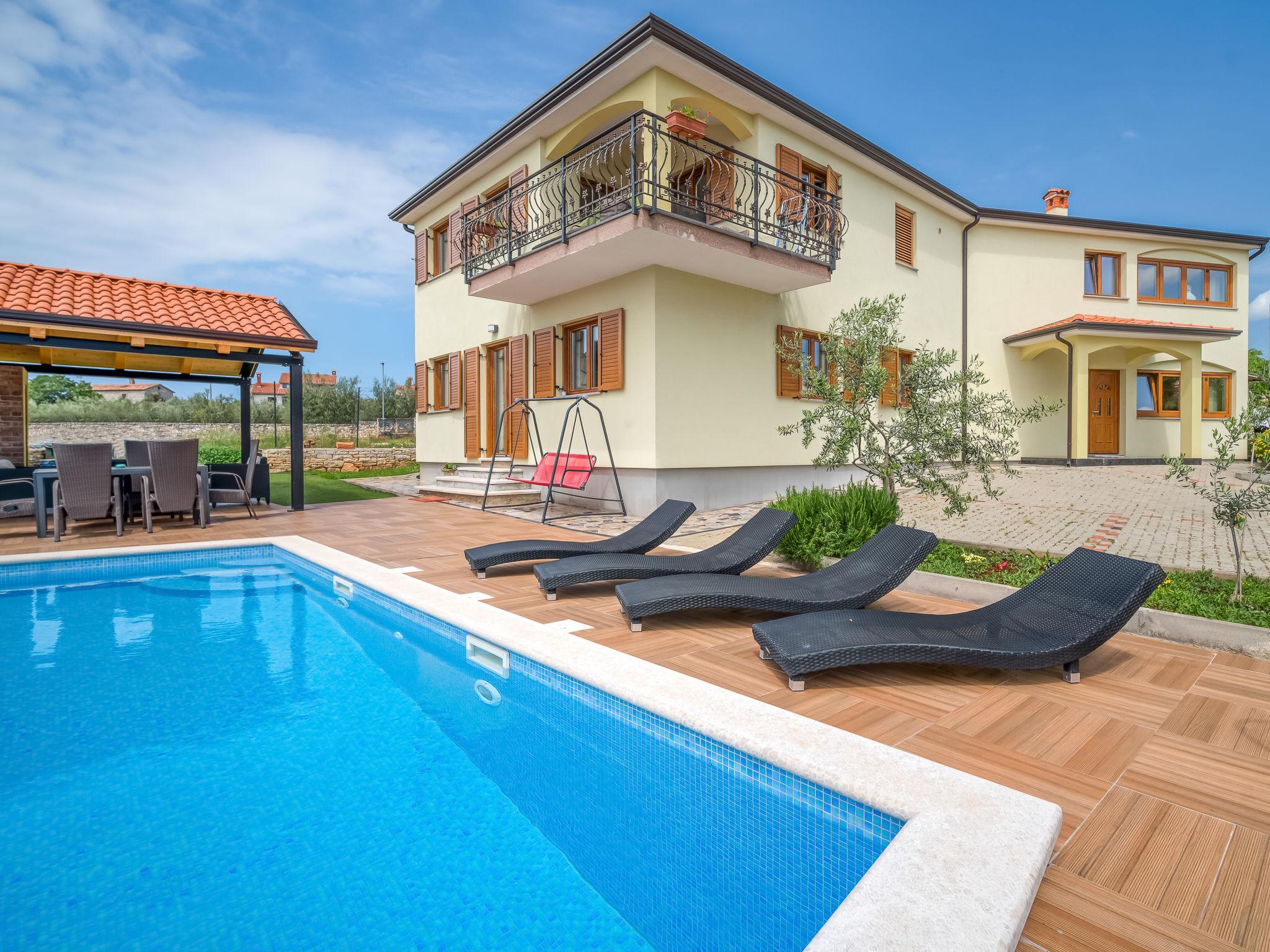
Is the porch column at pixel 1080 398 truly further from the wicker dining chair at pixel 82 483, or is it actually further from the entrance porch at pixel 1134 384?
the wicker dining chair at pixel 82 483

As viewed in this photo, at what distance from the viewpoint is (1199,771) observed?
7.65 feet

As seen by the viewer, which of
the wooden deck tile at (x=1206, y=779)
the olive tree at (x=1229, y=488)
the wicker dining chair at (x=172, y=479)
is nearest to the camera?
the wooden deck tile at (x=1206, y=779)

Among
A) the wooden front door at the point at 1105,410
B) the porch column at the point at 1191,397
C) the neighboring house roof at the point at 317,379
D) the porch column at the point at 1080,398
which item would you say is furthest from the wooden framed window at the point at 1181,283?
the neighboring house roof at the point at 317,379

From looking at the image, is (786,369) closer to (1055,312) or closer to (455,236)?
(455,236)

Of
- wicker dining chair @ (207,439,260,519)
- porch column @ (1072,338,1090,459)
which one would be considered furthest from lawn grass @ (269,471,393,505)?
porch column @ (1072,338,1090,459)

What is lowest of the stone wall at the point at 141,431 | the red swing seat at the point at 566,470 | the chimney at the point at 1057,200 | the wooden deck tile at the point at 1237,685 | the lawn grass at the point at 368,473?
the wooden deck tile at the point at 1237,685

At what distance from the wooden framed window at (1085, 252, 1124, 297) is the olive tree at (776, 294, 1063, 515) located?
14367mm

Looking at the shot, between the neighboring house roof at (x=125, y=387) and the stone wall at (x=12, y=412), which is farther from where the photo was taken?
the neighboring house roof at (x=125, y=387)

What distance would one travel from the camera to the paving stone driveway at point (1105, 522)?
19.8 ft

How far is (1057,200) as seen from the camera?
1836 centimetres

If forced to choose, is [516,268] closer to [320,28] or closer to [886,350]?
[886,350]

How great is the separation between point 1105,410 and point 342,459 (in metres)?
21.3

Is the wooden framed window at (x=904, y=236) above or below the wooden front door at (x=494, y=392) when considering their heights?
above

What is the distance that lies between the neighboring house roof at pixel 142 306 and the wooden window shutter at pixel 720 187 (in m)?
6.46
